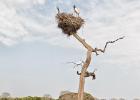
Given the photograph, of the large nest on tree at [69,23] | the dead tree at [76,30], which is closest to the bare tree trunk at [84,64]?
the dead tree at [76,30]

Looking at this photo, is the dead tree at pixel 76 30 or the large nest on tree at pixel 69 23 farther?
the large nest on tree at pixel 69 23

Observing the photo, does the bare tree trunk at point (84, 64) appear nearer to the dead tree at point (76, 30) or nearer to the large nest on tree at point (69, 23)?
the dead tree at point (76, 30)

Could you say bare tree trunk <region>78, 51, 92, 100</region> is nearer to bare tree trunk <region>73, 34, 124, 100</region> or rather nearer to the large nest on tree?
bare tree trunk <region>73, 34, 124, 100</region>

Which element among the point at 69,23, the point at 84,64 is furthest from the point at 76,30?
the point at 84,64

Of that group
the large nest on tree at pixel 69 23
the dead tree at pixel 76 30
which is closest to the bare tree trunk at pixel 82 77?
the dead tree at pixel 76 30

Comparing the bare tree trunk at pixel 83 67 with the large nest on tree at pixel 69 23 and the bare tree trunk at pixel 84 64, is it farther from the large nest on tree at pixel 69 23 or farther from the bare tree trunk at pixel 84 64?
the large nest on tree at pixel 69 23

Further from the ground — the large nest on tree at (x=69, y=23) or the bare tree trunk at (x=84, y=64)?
the large nest on tree at (x=69, y=23)

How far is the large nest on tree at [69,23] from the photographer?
A: 2042 centimetres

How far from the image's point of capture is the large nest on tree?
20416 millimetres

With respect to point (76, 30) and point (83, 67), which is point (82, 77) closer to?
point (83, 67)

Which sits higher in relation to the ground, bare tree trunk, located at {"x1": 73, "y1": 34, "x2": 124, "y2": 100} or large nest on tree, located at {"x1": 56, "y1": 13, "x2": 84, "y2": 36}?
large nest on tree, located at {"x1": 56, "y1": 13, "x2": 84, "y2": 36}

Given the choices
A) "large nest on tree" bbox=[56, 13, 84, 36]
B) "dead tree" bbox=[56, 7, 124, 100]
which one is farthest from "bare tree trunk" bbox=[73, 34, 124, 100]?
"large nest on tree" bbox=[56, 13, 84, 36]

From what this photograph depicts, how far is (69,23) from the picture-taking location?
67.4 feet

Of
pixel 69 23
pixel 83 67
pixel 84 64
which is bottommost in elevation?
pixel 83 67
